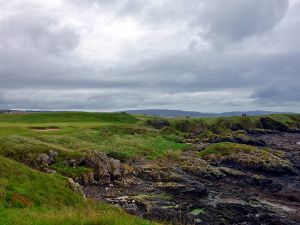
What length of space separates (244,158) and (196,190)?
19.9m

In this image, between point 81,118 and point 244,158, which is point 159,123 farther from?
point 244,158

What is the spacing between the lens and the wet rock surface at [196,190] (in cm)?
3130

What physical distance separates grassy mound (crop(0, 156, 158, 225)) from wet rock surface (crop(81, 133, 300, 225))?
244 inches

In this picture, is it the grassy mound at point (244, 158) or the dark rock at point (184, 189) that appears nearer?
the dark rock at point (184, 189)

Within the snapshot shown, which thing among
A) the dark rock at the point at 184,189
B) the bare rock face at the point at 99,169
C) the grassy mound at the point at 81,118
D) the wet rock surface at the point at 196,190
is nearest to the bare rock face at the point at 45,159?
the bare rock face at the point at 99,169

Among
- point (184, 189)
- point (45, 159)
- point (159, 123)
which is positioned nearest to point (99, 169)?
point (45, 159)

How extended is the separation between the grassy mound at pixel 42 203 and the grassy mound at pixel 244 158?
3220cm

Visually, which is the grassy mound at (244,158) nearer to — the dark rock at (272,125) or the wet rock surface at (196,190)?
the wet rock surface at (196,190)

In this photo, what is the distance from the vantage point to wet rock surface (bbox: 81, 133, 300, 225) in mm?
31297

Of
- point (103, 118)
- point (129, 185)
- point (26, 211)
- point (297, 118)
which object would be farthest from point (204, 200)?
point (297, 118)

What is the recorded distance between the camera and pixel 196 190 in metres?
37.7

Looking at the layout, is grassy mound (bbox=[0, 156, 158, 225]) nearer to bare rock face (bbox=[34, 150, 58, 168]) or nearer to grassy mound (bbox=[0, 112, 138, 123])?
bare rock face (bbox=[34, 150, 58, 168])

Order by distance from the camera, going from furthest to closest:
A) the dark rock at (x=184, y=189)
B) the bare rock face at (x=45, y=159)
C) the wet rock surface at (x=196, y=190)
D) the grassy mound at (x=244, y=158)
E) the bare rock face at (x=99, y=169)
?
the grassy mound at (x=244, y=158), the bare rock face at (x=45, y=159), the bare rock face at (x=99, y=169), the dark rock at (x=184, y=189), the wet rock surface at (x=196, y=190)

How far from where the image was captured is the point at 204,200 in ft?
117
